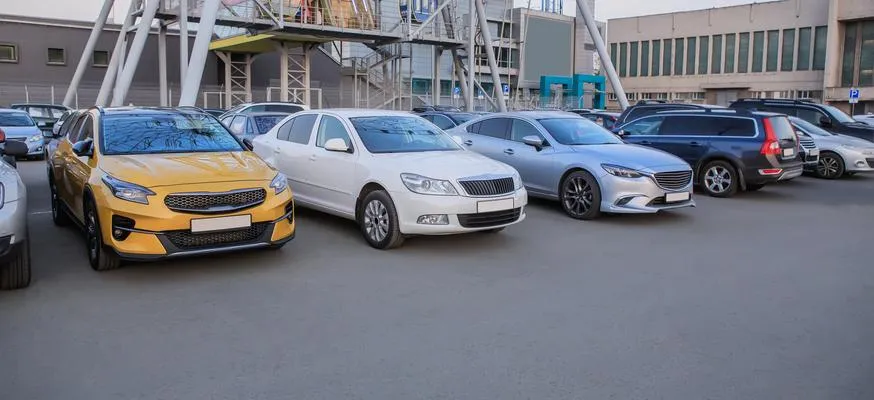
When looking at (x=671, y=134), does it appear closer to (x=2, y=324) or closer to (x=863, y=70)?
(x=2, y=324)

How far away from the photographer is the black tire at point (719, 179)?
1279 centimetres

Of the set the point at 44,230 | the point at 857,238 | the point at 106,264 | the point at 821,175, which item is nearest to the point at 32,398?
the point at 106,264

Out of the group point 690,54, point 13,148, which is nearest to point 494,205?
point 13,148

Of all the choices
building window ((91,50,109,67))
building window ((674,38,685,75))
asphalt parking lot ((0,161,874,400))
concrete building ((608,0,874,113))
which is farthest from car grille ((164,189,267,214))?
building window ((674,38,685,75))

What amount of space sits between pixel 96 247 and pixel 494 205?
13.2 ft

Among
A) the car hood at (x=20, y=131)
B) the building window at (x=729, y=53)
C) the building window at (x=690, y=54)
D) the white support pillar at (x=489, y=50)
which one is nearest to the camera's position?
the car hood at (x=20, y=131)

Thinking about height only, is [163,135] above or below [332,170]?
above

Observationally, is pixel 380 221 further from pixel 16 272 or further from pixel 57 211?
pixel 57 211

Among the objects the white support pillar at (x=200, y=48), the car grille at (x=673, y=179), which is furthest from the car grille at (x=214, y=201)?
the white support pillar at (x=200, y=48)

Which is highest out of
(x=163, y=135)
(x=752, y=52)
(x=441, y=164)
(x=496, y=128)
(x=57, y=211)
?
(x=752, y=52)

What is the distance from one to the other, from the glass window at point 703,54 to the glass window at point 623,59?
7.76m

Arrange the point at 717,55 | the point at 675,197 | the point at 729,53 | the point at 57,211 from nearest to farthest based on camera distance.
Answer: the point at 57,211
the point at 675,197
the point at 729,53
the point at 717,55

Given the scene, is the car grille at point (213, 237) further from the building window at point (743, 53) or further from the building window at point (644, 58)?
the building window at point (644, 58)

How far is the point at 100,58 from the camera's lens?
41.8 metres
